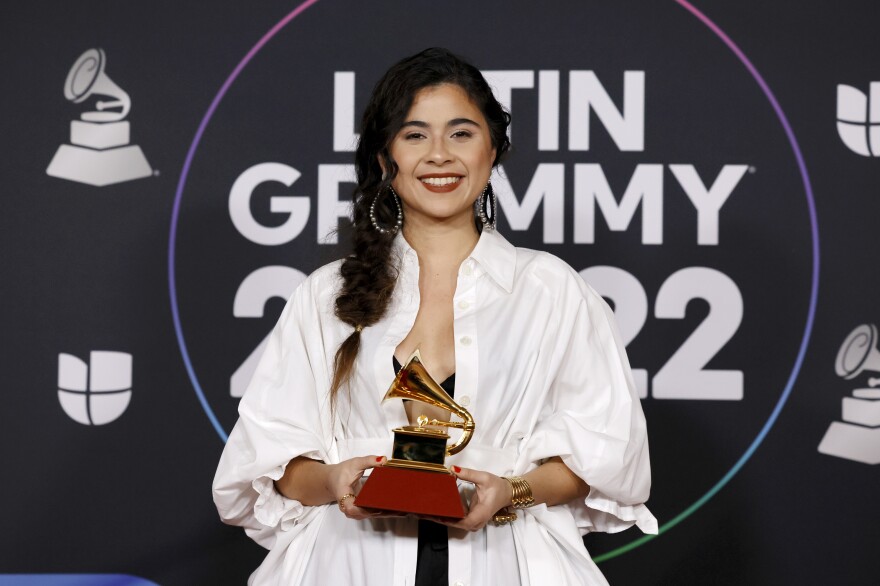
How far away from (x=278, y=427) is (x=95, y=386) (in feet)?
4.59

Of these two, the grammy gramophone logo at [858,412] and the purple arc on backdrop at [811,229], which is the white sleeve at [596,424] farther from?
the grammy gramophone logo at [858,412]

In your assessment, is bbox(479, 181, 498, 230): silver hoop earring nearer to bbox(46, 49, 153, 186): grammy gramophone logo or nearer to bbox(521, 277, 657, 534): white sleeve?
bbox(521, 277, 657, 534): white sleeve

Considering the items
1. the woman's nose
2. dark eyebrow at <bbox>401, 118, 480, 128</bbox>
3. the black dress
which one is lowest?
the black dress

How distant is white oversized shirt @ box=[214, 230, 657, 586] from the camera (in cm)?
187

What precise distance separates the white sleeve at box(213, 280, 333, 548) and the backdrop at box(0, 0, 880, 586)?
0.99 m

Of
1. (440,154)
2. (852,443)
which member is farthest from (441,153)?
(852,443)

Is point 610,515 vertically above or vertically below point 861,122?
below

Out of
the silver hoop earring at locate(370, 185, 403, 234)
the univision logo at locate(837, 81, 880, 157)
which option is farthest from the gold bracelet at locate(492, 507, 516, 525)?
the univision logo at locate(837, 81, 880, 157)

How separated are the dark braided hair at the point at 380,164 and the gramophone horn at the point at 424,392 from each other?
207mm

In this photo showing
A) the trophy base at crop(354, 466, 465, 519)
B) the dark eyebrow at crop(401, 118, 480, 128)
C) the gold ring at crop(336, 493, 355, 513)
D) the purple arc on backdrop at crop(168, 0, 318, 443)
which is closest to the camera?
the trophy base at crop(354, 466, 465, 519)

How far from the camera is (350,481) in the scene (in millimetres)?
1780

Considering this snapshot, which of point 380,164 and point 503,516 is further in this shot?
point 380,164

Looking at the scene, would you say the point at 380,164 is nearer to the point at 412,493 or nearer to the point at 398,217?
the point at 398,217

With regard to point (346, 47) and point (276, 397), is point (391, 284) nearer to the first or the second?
point (276, 397)
